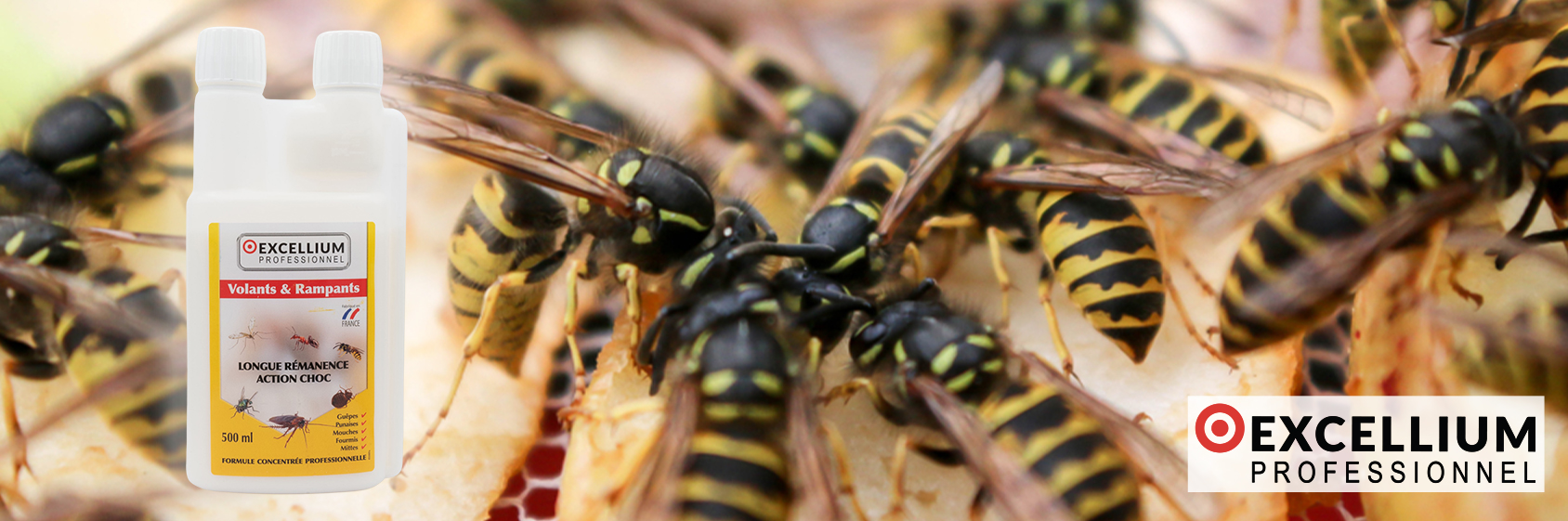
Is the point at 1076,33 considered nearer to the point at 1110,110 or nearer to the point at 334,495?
the point at 1110,110

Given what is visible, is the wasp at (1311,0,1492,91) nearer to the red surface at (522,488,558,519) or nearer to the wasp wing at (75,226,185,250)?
the red surface at (522,488,558,519)

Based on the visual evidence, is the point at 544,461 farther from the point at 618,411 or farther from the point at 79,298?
the point at 79,298

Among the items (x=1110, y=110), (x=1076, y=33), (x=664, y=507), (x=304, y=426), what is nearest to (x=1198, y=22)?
(x=1076, y=33)

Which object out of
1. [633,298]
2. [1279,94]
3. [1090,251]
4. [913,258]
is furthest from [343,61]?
[1279,94]

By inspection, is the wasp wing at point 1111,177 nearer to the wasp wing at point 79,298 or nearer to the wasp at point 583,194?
the wasp at point 583,194

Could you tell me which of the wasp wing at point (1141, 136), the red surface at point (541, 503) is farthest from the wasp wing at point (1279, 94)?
the red surface at point (541, 503)

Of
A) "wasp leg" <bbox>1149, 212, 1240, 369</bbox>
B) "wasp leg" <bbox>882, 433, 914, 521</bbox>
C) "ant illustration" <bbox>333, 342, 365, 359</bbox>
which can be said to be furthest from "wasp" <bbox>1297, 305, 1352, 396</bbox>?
"ant illustration" <bbox>333, 342, 365, 359</bbox>
